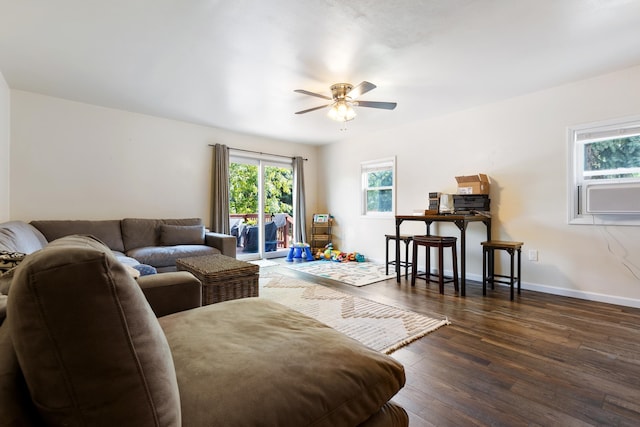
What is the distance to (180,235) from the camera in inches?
159

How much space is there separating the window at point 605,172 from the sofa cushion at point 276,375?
3349 millimetres

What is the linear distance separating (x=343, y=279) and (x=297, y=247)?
1.75m

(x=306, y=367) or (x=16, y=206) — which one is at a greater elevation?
(x=16, y=206)

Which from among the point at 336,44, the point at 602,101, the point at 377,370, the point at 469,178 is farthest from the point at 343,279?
the point at 602,101

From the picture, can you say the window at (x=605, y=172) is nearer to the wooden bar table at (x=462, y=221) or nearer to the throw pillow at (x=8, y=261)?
the wooden bar table at (x=462, y=221)

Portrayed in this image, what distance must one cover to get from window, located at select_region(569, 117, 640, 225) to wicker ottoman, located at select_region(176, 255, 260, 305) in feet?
11.5

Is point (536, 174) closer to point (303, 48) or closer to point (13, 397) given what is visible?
point (303, 48)

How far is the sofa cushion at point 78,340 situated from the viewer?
476 mm

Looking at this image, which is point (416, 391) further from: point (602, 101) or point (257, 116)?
point (257, 116)

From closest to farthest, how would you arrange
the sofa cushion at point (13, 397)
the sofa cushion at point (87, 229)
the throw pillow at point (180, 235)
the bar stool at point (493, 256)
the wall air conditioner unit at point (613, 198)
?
the sofa cushion at point (13, 397), the wall air conditioner unit at point (613, 198), the bar stool at point (493, 256), the sofa cushion at point (87, 229), the throw pillow at point (180, 235)

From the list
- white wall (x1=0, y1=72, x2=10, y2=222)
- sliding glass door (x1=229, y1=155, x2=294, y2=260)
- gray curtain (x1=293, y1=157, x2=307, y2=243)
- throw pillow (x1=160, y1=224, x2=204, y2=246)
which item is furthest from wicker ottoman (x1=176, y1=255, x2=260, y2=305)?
gray curtain (x1=293, y1=157, x2=307, y2=243)

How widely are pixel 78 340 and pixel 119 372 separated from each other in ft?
0.30

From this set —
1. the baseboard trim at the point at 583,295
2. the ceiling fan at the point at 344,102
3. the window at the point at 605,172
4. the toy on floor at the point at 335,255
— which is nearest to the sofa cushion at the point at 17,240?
the ceiling fan at the point at 344,102

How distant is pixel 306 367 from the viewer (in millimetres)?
911
